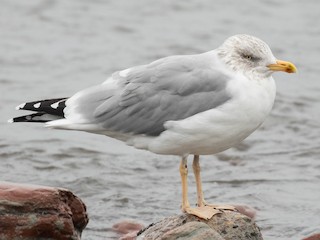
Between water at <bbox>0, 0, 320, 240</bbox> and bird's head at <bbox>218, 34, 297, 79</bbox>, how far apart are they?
202 cm

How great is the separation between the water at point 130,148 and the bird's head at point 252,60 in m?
2.02

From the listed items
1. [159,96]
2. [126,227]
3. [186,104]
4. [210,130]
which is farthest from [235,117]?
[126,227]

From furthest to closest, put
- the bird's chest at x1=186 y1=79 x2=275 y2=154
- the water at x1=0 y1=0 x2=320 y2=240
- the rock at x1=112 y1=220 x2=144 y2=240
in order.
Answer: the water at x1=0 y1=0 x2=320 y2=240
the rock at x1=112 y1=220 x2=144 y2=240
the bird's chest at x1=186 y1=79 x2=275 y2=154

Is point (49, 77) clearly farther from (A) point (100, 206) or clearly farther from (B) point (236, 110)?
(B) point (236, 110)

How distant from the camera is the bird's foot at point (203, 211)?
745 centimetres

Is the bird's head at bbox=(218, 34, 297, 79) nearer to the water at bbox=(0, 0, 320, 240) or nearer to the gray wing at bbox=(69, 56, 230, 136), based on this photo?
the gray wing at bbox=(69, 56, 230, 136)

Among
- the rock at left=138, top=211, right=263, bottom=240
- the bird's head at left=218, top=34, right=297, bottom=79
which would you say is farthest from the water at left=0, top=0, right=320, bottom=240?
the bird's head at left=218, top=34, right=297, bottom=79

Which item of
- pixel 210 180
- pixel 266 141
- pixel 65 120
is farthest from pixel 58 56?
pixel 65 120

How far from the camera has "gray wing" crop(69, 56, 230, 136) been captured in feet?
23.7

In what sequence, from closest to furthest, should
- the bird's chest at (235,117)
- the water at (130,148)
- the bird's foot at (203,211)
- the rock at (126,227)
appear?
1. the bird's chest at (235,117)
2. the bird's foot at (203,211)
3. the rock at (126,227)
4. the water at (130,148)

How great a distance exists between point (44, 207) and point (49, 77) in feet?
23.4

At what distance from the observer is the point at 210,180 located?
10.3 m

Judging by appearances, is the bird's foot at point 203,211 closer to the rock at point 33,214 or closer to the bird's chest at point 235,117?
the bird's chest at point 235,117

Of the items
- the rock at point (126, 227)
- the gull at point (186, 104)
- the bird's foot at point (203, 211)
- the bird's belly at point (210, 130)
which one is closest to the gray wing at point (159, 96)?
the gull at point (186, 104)
